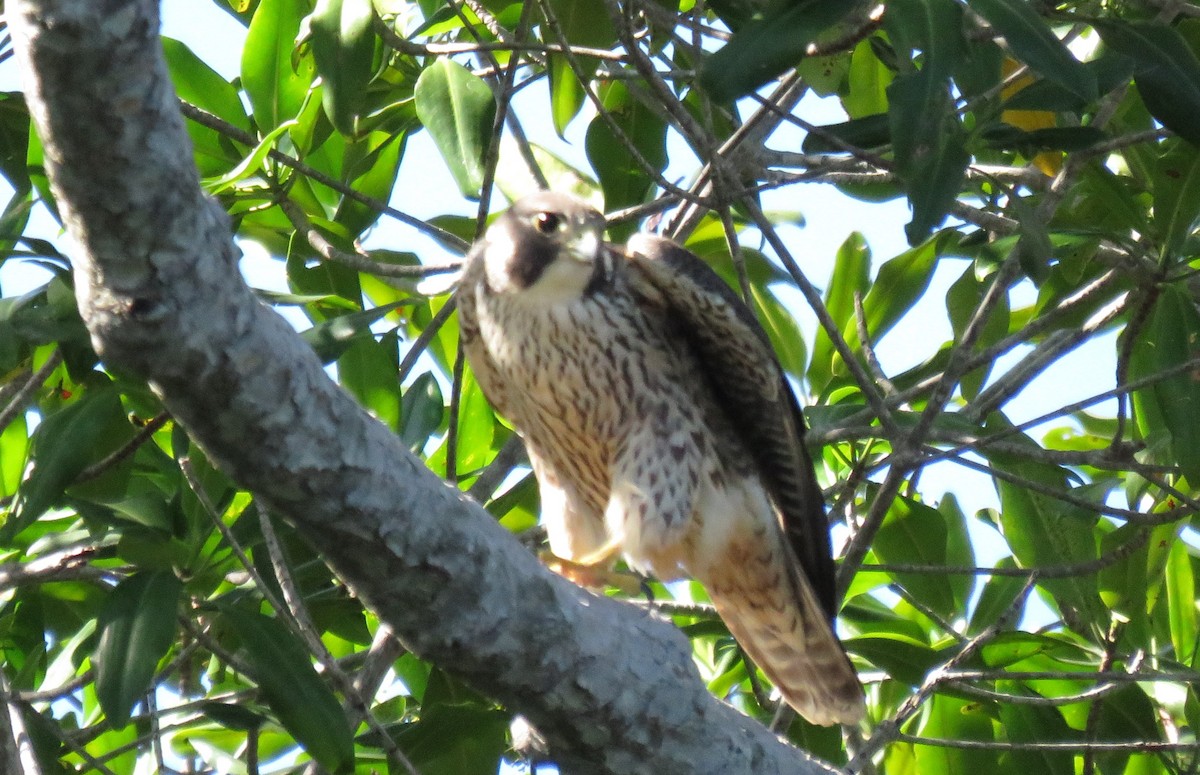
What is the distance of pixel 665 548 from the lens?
304 cm

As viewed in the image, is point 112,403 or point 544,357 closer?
point 112,403

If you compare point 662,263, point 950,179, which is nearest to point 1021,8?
point 950,179

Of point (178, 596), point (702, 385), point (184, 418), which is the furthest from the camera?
point (702, 385)

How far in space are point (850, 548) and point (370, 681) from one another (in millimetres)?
1093

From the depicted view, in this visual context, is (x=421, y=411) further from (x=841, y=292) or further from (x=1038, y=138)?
(x=1038, y=138)

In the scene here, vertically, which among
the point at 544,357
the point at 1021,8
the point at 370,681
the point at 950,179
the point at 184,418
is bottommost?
the point at 370,681

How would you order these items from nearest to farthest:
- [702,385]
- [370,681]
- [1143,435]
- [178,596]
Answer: [178,596] < [370,681] < [702,385] < [1143,435]

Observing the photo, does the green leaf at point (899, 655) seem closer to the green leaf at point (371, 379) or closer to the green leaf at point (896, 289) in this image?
the green leaf at point (896, 289)

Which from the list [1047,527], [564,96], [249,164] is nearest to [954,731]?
[1047,527]

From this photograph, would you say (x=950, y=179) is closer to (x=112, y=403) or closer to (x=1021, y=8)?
(x=1021, y=8)

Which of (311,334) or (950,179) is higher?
(950,179)

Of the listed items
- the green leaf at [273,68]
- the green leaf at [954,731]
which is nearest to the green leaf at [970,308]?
the green leaf at [954,731]

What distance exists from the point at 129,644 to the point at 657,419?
1258 mm

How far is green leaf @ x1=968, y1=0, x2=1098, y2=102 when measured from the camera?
1951 mm
